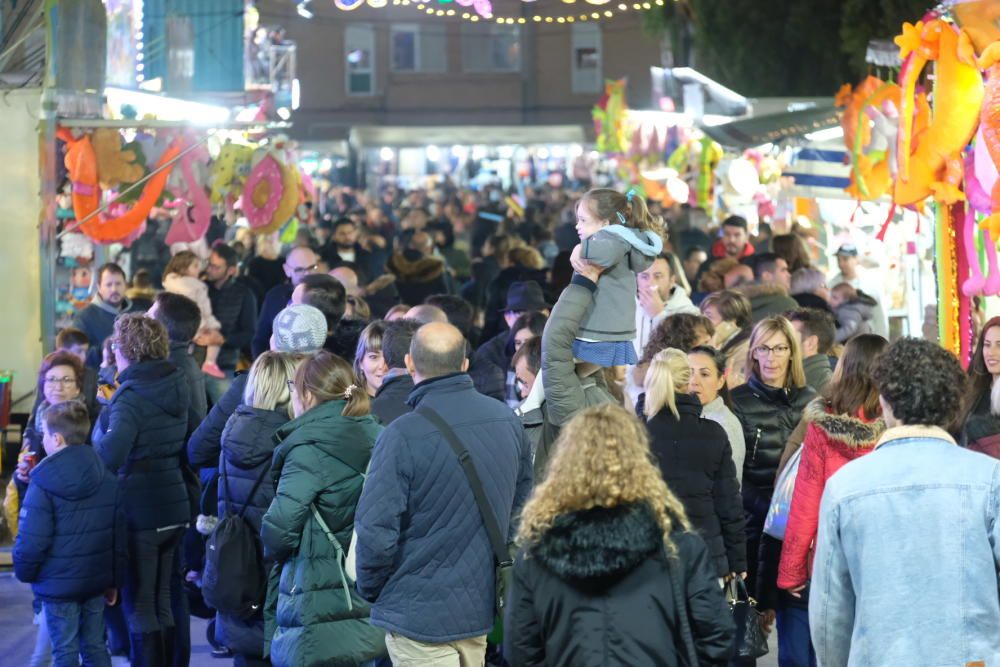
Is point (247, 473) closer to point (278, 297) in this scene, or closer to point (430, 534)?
point (430, 534)

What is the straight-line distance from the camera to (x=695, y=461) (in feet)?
21.8

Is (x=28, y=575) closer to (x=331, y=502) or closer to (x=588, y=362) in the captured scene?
(x=331, y=502)

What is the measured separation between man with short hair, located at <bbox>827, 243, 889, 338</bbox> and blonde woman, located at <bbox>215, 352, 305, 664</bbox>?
6.05 meters

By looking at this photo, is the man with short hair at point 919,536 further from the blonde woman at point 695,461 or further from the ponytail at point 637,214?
the ponytail at point 637,214

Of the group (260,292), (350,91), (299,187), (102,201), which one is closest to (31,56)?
(102,201)

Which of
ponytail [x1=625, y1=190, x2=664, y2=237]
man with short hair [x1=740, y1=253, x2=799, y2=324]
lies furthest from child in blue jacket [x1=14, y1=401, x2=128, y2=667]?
man with short hair [x1=740, y1=253, x2=799, y2=324]

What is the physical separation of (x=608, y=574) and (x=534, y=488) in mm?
1118

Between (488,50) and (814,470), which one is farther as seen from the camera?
(488,50)

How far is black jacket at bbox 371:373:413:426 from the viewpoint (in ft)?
24.2

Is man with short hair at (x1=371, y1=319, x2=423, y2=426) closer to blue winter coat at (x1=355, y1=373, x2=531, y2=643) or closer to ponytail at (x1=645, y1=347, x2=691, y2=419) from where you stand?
ponytail at (x1=645, y1=347, x2=691, y2=419)

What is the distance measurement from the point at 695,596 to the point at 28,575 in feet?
13.2

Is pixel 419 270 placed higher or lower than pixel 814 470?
higher

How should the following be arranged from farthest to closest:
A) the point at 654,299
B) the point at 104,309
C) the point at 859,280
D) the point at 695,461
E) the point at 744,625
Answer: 1. the point at 859,280
2. the point at 104,309
3. the point at 654,299
4. the point at 744,625
5. the point at 695,461

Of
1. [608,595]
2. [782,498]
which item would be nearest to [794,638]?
[782,498]
